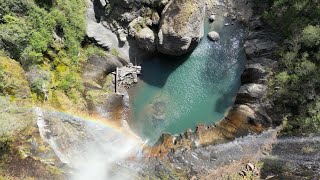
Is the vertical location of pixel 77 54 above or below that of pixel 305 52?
below

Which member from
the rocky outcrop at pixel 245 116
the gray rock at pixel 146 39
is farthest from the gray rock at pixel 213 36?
the gray rock at pixel 146 39

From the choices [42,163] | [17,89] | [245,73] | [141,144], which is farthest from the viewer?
[245,73]

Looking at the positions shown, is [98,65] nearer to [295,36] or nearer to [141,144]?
[141,144]

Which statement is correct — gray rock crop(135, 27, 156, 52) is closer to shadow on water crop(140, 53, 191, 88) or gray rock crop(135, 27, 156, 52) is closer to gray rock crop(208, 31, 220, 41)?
shadow on water crop(140, 53, 191, 88)

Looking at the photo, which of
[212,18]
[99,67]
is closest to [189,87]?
[212,18]

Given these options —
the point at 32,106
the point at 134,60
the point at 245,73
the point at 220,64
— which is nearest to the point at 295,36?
the point at 245,73

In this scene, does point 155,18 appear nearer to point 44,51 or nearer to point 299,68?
point 44,51
